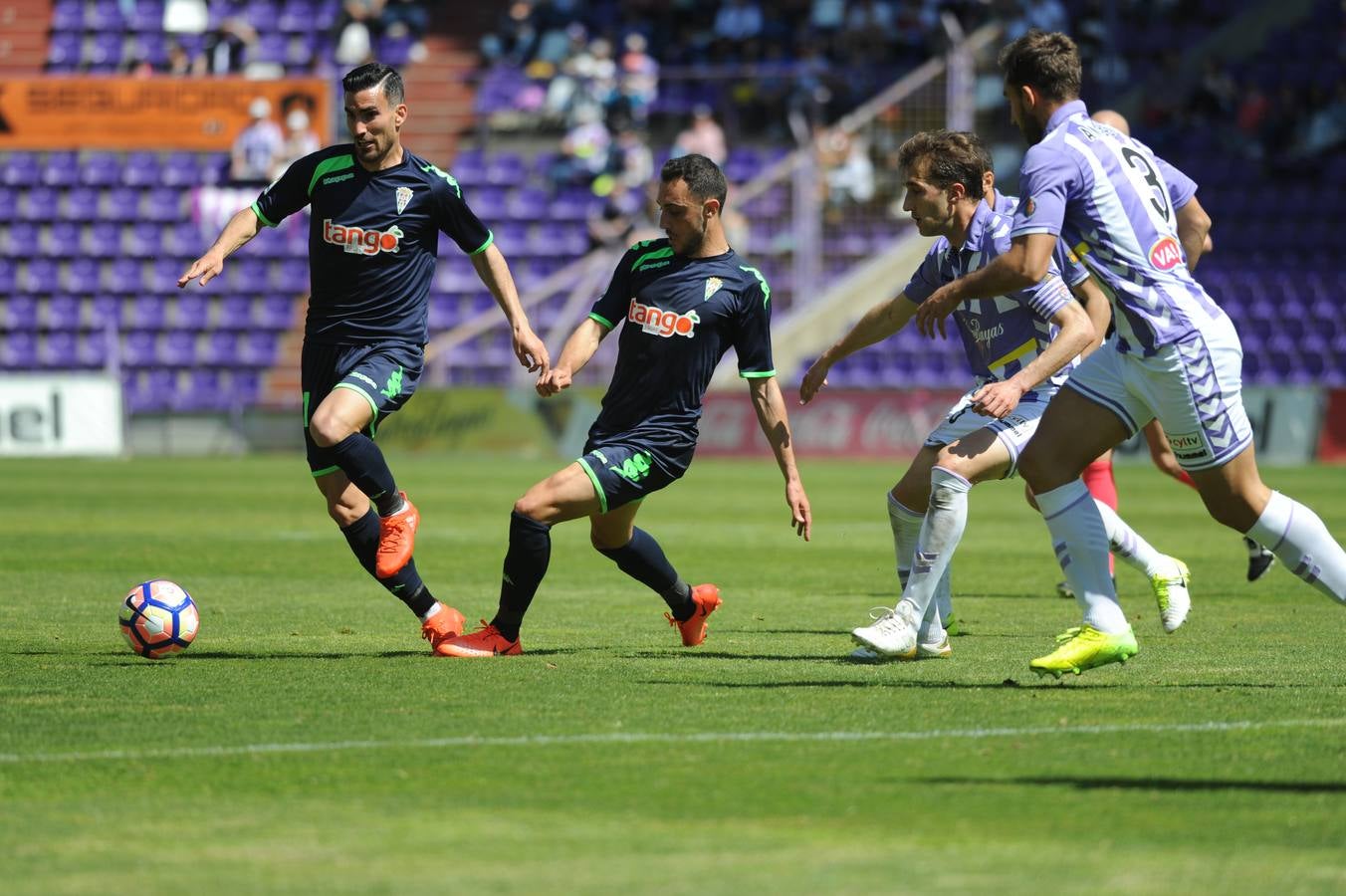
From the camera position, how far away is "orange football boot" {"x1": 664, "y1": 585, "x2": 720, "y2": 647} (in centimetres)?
831

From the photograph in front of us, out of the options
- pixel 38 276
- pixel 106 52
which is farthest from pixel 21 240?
pixel 106 52

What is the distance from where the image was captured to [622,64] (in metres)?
31.4

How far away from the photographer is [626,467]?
7738 mm

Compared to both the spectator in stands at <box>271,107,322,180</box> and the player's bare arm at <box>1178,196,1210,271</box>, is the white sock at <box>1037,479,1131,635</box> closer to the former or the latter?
the player's bare arm at <box>1178,196,1210,271</box>

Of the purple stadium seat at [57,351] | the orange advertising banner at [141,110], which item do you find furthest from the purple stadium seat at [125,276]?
the orange advertising banner at [141,110]

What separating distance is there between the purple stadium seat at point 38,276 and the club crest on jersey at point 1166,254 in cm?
2785

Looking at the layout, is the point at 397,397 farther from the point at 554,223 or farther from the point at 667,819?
the point at 554,223

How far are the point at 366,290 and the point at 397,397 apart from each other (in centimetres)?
47

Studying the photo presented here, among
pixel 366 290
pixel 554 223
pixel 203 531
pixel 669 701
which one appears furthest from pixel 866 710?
Answer: pixel 554 223

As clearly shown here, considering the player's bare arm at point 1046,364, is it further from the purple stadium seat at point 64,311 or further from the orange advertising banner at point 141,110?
the purple stadium seat at point 64,311

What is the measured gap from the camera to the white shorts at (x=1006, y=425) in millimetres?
7711

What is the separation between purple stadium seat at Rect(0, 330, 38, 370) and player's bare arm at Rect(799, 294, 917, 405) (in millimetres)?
25215

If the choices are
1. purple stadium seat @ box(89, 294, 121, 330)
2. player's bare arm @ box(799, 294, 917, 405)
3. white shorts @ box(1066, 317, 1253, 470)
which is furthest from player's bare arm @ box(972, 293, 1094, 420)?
purple stadium seat @ box(89, 294, 121, 330)

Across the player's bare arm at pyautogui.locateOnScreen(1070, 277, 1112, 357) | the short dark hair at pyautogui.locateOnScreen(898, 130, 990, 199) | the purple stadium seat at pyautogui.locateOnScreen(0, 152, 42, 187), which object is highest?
the short dark hair at pyautogui.locateOnScreen(898, 130, 990, 199)
